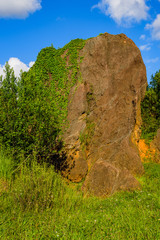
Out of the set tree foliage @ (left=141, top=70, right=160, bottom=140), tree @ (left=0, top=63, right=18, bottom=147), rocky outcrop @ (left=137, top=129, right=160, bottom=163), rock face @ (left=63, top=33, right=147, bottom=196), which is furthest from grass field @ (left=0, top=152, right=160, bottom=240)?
tree foliage @ (left=141, top=70, right=160, bottom=140)

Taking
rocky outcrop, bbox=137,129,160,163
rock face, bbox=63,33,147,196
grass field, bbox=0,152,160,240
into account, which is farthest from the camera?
rocky outcrop, bbox=137,129,160,163

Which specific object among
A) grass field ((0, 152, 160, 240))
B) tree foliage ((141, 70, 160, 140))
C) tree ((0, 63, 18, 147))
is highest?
tree foliage ((141, 70, 160, 140))

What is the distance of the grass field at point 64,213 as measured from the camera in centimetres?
533

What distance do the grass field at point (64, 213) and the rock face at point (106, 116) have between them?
1.66 metres

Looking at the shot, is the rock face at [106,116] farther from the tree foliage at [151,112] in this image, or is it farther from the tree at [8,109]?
the tree foliage at [151,112]

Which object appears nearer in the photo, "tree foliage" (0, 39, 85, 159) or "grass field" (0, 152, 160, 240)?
"grass field" (0, 152, 160, 240)

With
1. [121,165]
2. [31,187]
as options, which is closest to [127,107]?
[121,165]

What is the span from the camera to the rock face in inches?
408

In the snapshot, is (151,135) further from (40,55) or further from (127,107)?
(40,55)

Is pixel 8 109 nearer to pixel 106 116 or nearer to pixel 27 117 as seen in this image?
pixel 27 117

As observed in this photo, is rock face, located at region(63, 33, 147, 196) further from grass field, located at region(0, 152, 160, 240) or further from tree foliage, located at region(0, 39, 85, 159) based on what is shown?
tree foliage, located at region(0, 39, 85, 159)

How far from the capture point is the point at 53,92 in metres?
13.1

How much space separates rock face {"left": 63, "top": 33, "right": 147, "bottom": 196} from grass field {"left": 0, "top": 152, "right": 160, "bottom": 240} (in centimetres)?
166

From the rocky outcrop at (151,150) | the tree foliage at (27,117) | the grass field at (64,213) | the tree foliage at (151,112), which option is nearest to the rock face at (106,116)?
the grass field at (64,213)
